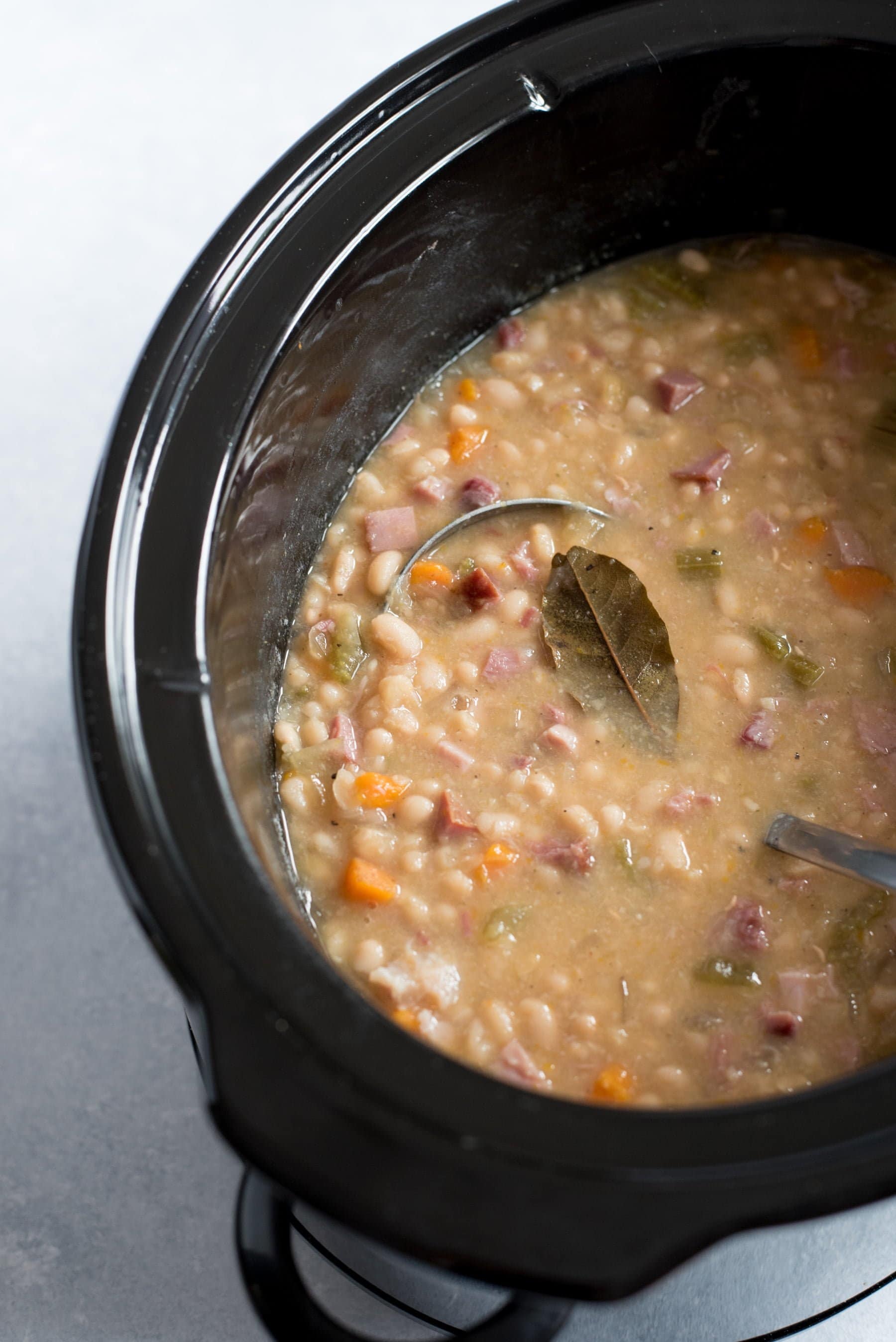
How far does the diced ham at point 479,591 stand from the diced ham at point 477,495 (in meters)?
0.13

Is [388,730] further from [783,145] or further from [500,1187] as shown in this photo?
[783,145]

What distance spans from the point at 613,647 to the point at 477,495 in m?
0.34

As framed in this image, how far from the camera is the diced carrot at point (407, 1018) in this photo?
1678 mm

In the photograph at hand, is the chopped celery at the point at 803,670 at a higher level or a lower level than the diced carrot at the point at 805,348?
lower

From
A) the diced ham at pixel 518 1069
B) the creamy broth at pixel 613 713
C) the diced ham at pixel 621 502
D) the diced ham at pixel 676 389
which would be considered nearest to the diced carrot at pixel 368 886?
the creamy broth at pixel 613 713

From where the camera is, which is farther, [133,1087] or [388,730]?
[133,1087]

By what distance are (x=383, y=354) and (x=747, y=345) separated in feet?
2.07

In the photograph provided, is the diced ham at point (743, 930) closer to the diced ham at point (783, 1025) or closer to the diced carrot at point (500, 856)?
the diced ham at point (783, 1025)

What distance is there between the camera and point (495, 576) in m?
2.03

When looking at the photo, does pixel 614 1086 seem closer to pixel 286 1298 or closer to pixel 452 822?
pixel 452 822

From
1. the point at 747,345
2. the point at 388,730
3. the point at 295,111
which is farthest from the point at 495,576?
the point at 295,111

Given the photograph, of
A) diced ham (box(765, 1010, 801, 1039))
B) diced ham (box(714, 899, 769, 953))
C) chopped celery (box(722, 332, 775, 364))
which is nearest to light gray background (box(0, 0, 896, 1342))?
diced ham (box(765, 1010, 801, 1039))

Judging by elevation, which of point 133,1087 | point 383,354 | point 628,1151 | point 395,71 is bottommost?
point 133,1087

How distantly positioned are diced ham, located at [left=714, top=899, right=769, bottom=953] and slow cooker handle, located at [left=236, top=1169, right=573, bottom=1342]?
1.91 ft
